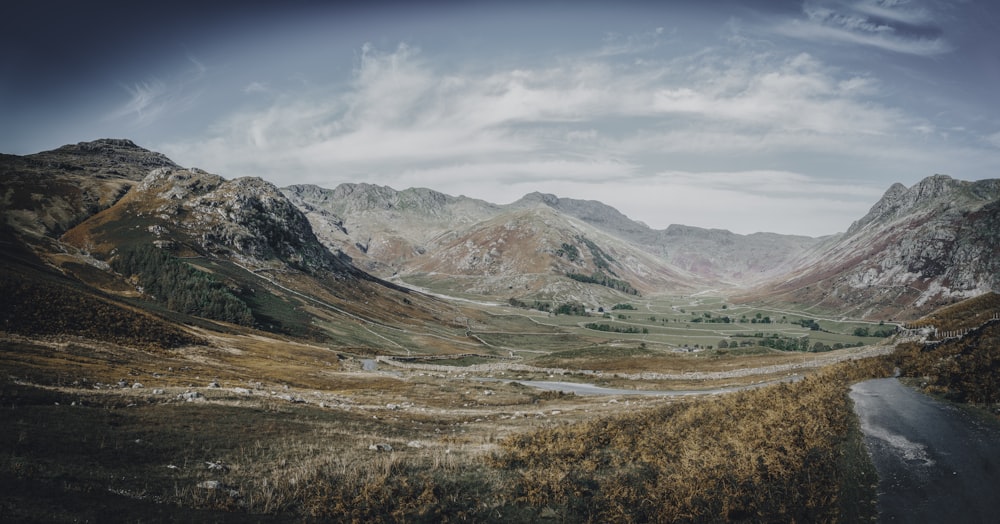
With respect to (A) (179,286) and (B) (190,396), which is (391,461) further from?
(A) (179,286)

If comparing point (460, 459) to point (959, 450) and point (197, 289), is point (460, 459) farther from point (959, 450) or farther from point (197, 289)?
point (197, 289)

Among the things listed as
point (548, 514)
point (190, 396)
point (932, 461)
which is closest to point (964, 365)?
point (932, 461)

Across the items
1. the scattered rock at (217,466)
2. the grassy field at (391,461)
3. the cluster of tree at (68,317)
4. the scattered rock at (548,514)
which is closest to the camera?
the grassy field at (391,461)

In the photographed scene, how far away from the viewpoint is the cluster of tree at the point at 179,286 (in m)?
147

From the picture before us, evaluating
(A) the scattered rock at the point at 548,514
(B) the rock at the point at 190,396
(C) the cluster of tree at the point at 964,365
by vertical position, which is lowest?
(B) the rock at the point at 190,396

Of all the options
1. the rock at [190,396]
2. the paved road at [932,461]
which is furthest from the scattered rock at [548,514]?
the rock at [190,396]

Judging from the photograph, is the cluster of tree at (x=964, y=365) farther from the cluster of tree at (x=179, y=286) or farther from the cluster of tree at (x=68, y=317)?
the cluster of tree at (x=179, y=286)

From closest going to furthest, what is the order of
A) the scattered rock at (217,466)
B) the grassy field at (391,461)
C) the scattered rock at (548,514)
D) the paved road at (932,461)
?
the grassy field at (391,461)
the paved road at (932,461)
the scattered rock at (548,514)
the scattered rock at (217,466)

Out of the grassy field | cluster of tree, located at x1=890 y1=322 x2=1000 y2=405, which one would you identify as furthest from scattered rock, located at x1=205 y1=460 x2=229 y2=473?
cluster of tree, located at x1=890 y1=322 x2=1000 y2=405

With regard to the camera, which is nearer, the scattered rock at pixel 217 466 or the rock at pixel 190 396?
the scattered rock at pixel 217 466

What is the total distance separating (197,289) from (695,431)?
567ft

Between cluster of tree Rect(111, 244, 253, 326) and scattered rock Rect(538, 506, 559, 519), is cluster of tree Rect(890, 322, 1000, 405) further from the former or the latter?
cluster of tree Rect(111, 244, 253, 326)

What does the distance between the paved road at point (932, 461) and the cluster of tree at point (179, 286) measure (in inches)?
6438

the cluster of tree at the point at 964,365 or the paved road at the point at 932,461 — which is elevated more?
the cluster of tree at the point at 964,365
